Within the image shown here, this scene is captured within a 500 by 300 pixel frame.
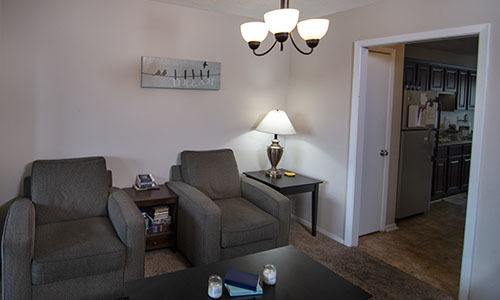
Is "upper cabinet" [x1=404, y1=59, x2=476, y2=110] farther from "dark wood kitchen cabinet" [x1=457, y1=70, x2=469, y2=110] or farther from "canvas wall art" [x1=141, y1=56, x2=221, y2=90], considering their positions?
"canvas wall art" [x1=141, y1=56, x2=221, y2=90]

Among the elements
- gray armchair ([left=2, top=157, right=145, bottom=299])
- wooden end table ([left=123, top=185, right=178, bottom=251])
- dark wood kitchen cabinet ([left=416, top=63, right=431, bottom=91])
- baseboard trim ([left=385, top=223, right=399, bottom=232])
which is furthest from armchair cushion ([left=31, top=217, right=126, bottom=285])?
dark wood kitchen cabinet ([left=416, top=63, right=431, bottom=91])

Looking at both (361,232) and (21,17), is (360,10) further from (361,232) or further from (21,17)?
(21,17)

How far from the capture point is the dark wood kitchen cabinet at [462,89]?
5.55m

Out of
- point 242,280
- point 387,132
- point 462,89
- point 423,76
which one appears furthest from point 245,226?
point 462,89

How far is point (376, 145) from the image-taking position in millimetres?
3781

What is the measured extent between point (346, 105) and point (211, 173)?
1465 millimetres

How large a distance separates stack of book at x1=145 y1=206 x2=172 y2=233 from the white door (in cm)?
197

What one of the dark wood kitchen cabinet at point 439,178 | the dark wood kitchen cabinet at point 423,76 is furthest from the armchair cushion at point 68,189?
the dark wood kitchen cabinet at point 439,178

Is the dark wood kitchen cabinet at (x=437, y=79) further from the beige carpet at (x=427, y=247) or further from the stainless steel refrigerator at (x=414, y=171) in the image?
the beige carpet at (x=427, y=247)

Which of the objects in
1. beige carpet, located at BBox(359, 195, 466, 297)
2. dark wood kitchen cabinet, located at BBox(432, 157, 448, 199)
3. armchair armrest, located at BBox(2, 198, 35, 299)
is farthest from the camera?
dark wood kitchen cabinet, located at BBox(432, 157, 448, 199)

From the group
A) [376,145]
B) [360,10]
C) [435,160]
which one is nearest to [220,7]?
[360,10]

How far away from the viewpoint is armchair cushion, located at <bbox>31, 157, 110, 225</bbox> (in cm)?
274

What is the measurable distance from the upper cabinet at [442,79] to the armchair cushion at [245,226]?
2.53m

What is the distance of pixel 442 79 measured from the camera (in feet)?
16.7
